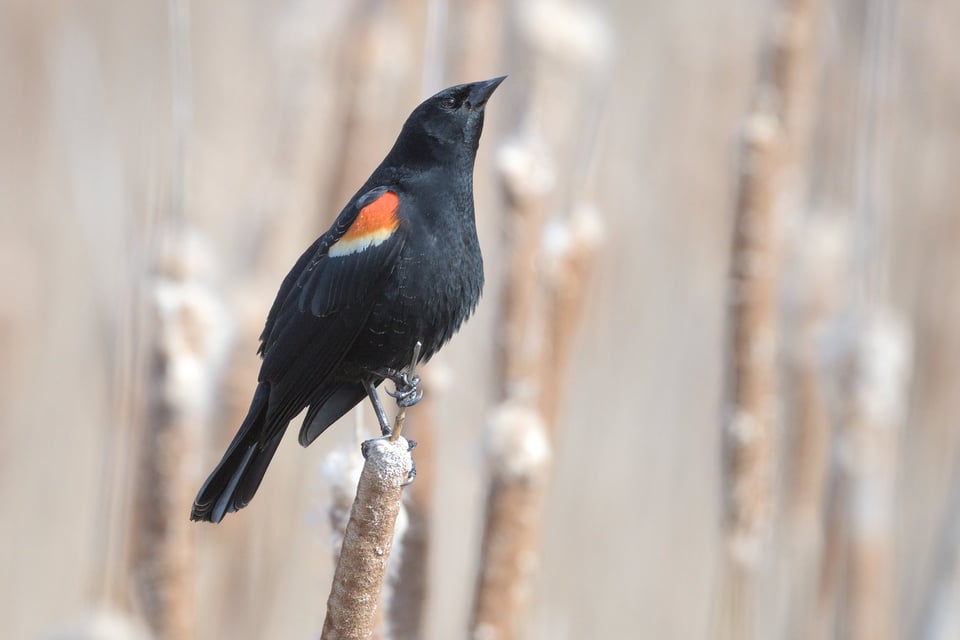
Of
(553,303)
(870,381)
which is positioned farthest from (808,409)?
(553,303)

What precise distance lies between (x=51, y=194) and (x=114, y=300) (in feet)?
3.59

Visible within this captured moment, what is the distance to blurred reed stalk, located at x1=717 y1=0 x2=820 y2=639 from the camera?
61.6 inches

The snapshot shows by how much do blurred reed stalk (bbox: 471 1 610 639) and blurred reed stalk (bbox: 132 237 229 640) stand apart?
45 cm

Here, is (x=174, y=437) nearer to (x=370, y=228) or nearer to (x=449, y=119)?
(x=370, y=228)

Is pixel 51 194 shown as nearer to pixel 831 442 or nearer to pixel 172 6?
pixel 172 6

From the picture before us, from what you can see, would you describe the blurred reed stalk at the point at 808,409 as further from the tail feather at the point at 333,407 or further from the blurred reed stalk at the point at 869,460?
the tail feather at the point at 333,407

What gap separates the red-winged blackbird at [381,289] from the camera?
1.17 metres

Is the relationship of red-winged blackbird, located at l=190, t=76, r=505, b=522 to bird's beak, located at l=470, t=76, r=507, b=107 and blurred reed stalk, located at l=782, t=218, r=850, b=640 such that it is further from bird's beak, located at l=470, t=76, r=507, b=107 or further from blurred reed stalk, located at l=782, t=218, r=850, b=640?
blurred reed stalk, located at l=782, t=218, r=850, b=640

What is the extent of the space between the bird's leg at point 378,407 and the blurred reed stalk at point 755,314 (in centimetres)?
62

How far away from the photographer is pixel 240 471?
1113 millimetres

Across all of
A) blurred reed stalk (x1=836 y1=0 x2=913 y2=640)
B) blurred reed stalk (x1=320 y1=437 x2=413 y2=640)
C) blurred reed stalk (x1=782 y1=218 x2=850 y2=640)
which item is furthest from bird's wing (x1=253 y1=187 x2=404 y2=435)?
blurred reed stalk (x1=782 y1=218 x2=850 y2=640)

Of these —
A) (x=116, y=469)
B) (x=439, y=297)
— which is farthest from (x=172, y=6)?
(x=116, y=469)

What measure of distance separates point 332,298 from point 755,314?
760 mm

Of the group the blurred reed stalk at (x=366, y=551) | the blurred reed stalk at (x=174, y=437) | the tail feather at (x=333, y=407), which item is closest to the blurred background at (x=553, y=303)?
the blurred reed stalk at (x=174, y=437)
